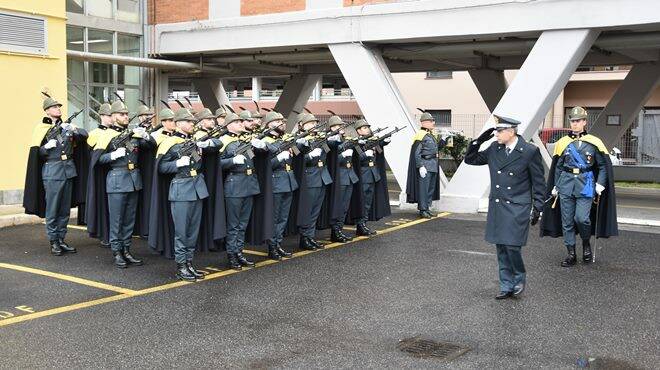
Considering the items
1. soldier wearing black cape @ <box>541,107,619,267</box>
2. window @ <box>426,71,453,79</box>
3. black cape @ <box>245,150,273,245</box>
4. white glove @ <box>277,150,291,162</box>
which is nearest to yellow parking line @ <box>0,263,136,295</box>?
black cape @ <box>245,150,273,245</box>

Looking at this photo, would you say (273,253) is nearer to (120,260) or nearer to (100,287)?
(120,260)

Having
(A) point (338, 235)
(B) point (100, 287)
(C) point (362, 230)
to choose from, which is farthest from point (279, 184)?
(B) point (100, 287)

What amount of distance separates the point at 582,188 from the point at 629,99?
11036 mm

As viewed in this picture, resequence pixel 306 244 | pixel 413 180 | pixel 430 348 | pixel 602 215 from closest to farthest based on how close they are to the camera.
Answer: pixel 430 348 < pixel 602 215 < pixel 306 244 < pixel 413 180

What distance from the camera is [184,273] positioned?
7.66 m

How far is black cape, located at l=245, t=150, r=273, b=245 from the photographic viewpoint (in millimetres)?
8625

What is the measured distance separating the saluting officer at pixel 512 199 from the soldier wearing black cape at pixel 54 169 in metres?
5.43

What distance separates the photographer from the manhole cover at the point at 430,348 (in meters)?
5.28

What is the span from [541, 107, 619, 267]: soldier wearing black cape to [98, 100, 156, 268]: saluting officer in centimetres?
496

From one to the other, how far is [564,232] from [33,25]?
955 cm

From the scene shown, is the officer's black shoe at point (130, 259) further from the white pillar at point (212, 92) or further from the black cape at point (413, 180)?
the white pillar at point (212, 92)

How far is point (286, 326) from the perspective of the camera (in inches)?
236

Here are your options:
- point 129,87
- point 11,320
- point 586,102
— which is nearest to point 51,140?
point 11,320

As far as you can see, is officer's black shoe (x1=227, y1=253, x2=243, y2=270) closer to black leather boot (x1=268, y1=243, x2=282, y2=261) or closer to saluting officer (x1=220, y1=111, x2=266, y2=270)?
saluting officer (x1=220, y1=111, x2=266, y2=270)
